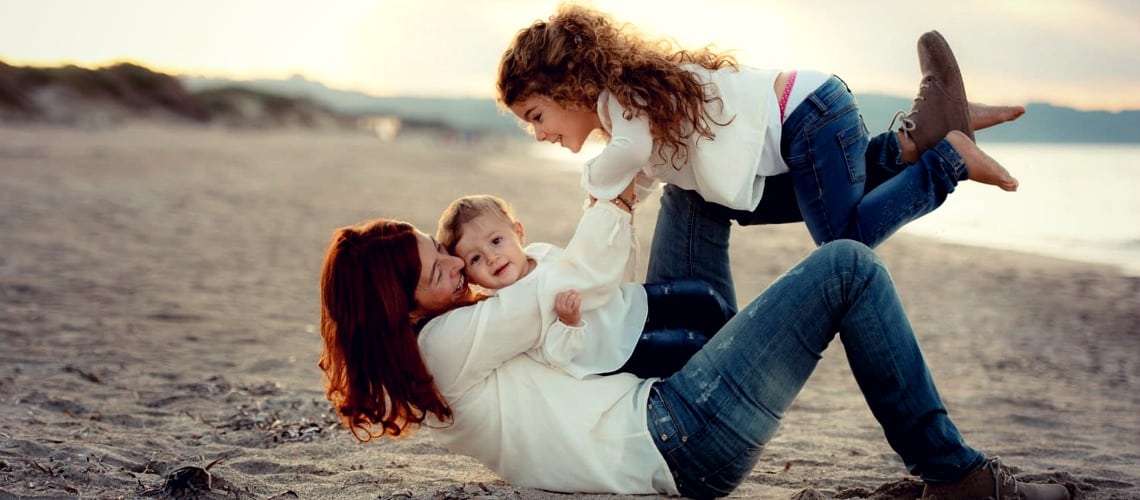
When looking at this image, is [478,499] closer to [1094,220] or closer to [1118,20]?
[1118,20]

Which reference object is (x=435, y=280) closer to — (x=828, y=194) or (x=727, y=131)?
(x=727, y=131)

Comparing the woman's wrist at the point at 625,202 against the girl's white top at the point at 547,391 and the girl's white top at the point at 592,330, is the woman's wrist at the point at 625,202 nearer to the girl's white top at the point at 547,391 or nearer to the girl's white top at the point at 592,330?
the girl's white top at the point at 547,391

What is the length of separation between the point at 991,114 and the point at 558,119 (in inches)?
62.1

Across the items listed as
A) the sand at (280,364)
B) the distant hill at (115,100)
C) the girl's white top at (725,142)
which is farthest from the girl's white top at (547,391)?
the distant hill at (115,100)

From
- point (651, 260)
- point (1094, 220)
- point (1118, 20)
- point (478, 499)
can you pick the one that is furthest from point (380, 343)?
point (1094, 220)

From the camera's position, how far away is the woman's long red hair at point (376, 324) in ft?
8.07

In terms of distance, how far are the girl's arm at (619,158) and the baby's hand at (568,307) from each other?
39cm

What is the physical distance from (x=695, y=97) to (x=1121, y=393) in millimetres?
3322

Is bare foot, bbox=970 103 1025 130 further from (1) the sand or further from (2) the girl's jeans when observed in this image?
(1) the sand

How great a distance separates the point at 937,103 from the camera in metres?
3.31

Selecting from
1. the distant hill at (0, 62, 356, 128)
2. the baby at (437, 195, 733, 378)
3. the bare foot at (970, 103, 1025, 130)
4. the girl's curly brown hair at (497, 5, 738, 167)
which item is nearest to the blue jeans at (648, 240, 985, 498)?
the baby at (437, 195, 733, 378)

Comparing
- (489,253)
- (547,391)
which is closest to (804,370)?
(547,391)

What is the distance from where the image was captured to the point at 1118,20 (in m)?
8.98

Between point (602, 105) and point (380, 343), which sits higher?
point (602, 105)
